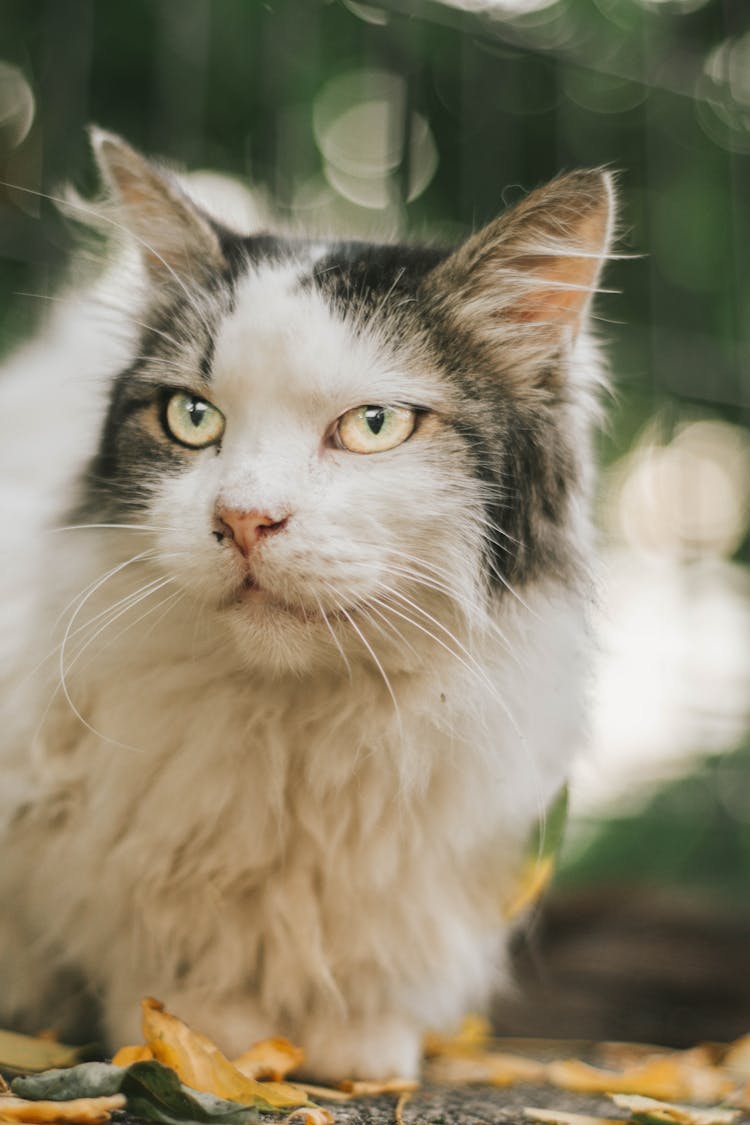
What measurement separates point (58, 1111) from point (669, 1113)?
0.75m

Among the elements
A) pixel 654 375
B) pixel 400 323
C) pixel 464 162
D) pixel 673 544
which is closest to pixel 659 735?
pixel 673 544

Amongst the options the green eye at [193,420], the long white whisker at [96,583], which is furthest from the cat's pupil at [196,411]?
the long white whisker at [96,583]

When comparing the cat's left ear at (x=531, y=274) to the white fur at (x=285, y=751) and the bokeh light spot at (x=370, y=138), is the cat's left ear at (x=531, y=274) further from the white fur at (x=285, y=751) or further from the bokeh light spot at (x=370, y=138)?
the bokeh light spot at (x=370, y=138)

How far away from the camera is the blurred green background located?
8.49 feet

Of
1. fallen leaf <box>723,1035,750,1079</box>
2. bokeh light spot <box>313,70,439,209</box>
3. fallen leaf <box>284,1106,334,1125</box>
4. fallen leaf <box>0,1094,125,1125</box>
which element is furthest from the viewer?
bokeh light spot <box>313,70,439,209</box>

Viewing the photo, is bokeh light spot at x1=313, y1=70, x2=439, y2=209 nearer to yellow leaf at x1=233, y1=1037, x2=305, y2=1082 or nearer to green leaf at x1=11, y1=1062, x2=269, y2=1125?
yellow leaf at x1=233, y1=1037, x2=305, y2=1082

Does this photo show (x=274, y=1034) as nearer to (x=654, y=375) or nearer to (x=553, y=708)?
(x=553, y=708)

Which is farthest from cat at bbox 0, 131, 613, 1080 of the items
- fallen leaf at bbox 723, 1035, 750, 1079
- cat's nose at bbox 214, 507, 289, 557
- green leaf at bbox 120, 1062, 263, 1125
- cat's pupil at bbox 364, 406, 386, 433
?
fallen leaf at bbox 723, 1035, 750, 1079

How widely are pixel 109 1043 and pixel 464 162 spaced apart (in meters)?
2.33

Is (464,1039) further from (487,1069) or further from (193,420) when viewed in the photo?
(193,420)

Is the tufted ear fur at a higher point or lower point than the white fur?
higher

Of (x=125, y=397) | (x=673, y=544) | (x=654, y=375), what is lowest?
(x=673, y=544)

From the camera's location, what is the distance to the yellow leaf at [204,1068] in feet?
3.77

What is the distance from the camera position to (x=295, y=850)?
1430 mm
